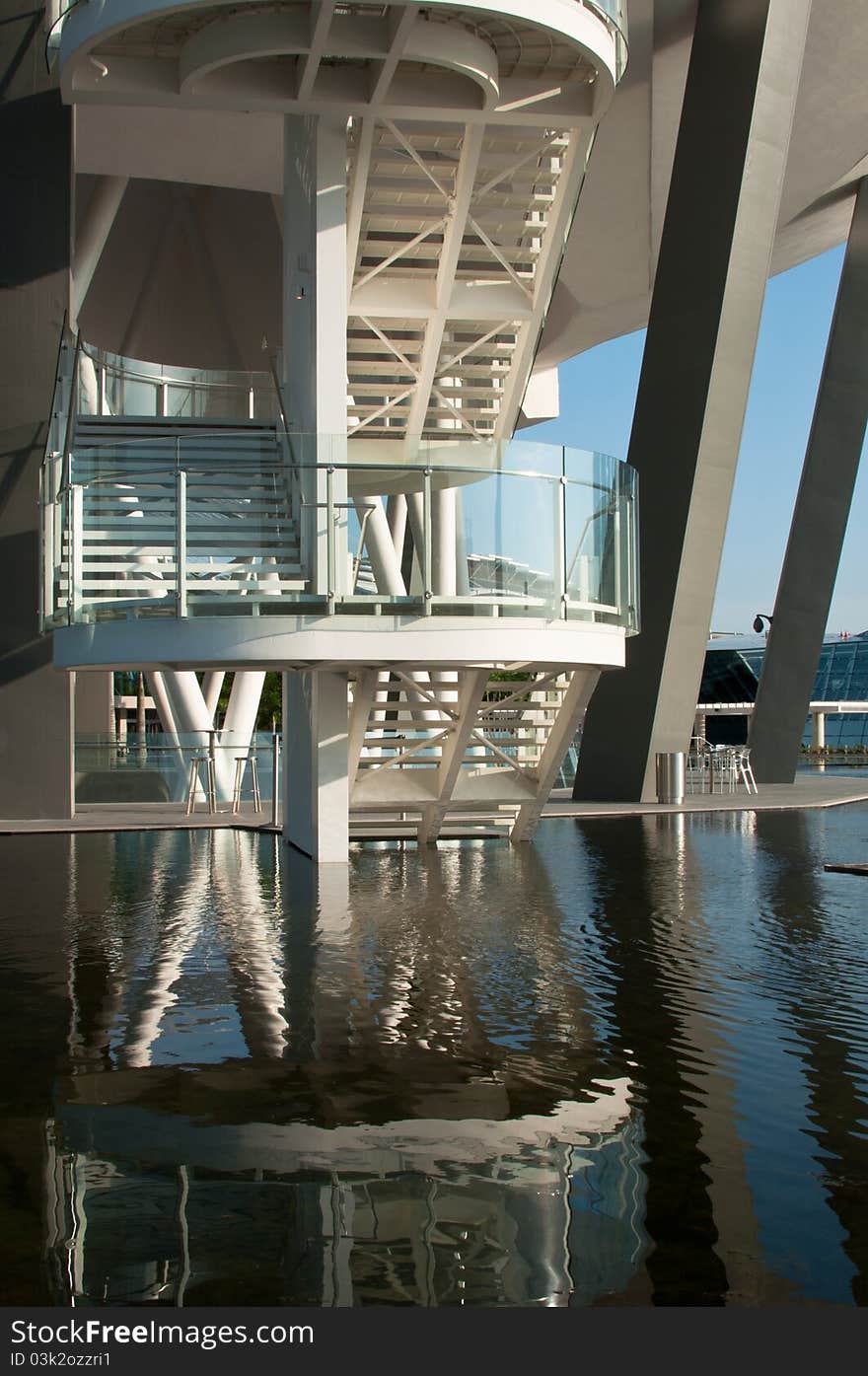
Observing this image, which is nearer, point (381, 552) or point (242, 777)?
point (381, 552)

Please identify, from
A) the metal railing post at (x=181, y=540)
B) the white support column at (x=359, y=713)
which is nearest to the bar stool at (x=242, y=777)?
the white support column at (x=359, y=713)

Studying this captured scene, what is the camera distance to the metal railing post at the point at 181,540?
12.4 meters

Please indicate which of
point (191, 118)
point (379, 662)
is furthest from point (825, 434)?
point (379, 662)

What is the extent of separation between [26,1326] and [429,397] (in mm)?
15042

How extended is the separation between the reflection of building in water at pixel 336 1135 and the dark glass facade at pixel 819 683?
213 feet

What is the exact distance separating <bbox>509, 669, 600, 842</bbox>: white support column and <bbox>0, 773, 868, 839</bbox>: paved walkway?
611mm

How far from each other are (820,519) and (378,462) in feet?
59.8

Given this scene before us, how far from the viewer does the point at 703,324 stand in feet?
70.0

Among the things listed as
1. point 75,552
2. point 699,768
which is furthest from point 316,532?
point 699,768

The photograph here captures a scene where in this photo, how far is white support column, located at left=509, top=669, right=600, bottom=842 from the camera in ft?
46.4

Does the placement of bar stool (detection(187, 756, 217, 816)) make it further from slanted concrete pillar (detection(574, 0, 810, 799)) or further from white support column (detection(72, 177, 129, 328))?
white support column (detection(72, 177, 129, 328))

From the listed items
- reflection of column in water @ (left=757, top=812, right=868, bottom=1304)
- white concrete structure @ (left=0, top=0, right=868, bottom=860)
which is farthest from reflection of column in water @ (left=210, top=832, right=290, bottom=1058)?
reflection of column in water @ (left=757, top=812, right=868, bottom=1304)

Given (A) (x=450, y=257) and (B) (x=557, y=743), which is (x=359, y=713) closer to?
(B) (x=557, y=743)

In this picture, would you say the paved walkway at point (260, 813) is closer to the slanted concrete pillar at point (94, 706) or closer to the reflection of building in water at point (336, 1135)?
the slanted concrete pillar at point (94, 706)
